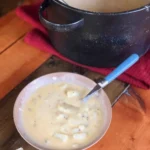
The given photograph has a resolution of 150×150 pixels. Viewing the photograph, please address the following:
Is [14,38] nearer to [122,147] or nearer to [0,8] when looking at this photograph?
[122,147]

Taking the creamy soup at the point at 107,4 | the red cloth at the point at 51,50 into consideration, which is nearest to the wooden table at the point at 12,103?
the red cloth at the point at 51,50

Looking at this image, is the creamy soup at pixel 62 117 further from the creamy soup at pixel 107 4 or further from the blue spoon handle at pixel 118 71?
the creamy soup at pixel 107 4

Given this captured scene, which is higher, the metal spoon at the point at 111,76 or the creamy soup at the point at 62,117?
the creamy soup at the point at 62,117

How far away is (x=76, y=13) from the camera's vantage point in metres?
0.57

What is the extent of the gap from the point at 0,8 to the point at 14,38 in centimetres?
88

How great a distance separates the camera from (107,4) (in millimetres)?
735

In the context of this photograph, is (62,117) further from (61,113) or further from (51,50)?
(51,50)

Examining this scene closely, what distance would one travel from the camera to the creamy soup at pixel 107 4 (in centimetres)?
70

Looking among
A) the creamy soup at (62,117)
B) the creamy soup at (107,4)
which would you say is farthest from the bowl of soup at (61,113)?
the creamy soup at (107,4)

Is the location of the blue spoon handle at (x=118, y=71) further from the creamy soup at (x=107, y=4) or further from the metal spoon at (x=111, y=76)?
the creamy soup at (x=107, y=4)

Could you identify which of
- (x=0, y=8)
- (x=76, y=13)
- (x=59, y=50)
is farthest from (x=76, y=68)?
(x=0, y=8)

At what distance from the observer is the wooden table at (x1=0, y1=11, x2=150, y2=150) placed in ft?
1.86

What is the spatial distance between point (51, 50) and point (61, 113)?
0.67 feet

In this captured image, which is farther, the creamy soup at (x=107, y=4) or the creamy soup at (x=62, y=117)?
the creamy soup at (x=107, y=4)
